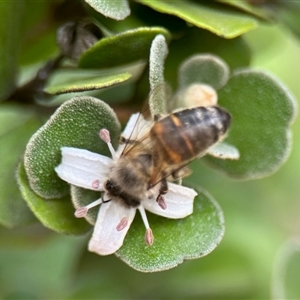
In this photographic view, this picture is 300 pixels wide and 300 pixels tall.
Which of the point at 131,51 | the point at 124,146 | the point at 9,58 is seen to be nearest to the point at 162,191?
the point at 124,146

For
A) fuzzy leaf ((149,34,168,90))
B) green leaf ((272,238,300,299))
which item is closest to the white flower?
fuzzy leaf ((149,34,168,90))

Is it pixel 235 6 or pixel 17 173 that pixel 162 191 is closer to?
pixel 17 173

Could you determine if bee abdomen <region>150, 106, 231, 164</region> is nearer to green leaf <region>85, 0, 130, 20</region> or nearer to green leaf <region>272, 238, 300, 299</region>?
green leaf <region>85, 0, 130, 20</region>

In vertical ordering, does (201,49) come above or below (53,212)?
above

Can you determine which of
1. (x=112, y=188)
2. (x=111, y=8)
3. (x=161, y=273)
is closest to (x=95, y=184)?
(x=112, y=188)

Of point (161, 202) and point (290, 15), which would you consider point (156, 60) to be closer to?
point (161, 202)
